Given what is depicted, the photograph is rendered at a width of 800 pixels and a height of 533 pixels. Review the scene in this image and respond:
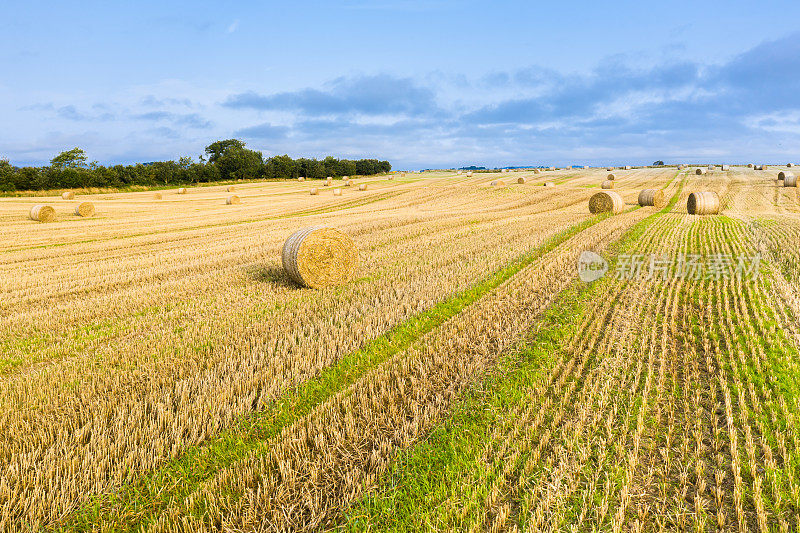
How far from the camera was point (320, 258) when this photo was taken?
8.77 meters

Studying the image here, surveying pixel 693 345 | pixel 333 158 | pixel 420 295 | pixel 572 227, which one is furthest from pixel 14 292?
pixel 333 158

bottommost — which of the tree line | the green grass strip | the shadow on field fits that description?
the green grass strip

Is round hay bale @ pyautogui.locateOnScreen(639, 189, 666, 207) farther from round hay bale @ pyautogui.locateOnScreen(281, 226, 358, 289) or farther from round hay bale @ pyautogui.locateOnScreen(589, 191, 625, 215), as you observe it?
round hay bale @ pyautogui.locateOnScreen(281, 226, 358, 289)

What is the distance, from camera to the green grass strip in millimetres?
2871

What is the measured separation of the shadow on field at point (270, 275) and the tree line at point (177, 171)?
4909 cm

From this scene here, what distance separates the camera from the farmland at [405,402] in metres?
2.92

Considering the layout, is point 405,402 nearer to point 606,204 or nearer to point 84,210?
point 606,204

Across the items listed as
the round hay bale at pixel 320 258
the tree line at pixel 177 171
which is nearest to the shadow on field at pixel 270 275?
the round hay bale at pixel 320 258

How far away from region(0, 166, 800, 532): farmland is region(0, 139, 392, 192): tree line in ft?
158

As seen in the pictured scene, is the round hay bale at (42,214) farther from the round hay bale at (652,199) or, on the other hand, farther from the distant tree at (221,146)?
the distant tree at (221,146)

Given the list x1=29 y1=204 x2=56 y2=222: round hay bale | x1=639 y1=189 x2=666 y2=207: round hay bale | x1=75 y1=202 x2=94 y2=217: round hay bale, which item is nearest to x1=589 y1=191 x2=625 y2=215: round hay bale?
x1=639 y1=189 x2=666 y2=207: round hay bale

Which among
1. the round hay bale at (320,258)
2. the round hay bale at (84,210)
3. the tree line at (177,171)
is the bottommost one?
the round hay bale at (320,258)

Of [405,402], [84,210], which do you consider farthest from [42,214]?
[405,402]

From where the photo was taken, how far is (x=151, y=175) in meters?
59.8
